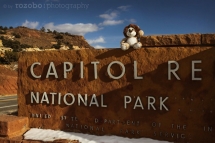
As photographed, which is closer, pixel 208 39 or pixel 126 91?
pixel 208 39

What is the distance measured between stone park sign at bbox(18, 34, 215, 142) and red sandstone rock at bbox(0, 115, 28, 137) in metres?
0.23

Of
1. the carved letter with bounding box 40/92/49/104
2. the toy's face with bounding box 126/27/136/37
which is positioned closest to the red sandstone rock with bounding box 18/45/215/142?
the carved letter with bounding box 40/92/49/104

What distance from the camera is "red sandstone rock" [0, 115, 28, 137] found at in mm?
4906

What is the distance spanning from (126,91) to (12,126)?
256 centimetres

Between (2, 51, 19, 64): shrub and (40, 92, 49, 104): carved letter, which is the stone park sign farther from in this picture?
(2, 51, 19, 64): shrub

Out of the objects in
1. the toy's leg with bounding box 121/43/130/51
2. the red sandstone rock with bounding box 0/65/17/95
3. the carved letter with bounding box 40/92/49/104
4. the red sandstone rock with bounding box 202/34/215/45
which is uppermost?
the red sandstone rock with bounding box 202/34/215/45

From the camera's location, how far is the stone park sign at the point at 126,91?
14.1ft

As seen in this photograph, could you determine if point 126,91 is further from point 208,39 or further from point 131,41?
point 208,39

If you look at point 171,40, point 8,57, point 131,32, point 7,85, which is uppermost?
point 8,57

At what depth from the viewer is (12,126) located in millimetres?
5000

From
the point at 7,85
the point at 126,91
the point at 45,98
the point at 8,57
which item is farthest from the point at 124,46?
the point at 8,57

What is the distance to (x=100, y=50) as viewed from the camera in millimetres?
4988

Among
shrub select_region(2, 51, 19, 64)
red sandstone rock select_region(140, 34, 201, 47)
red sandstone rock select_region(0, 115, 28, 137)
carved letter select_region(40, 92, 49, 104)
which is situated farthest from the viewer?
shrub select_region(2, 51, 19, 64)

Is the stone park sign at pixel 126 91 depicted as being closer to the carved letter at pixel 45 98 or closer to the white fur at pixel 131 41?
the carved letter at pixel 45 98
